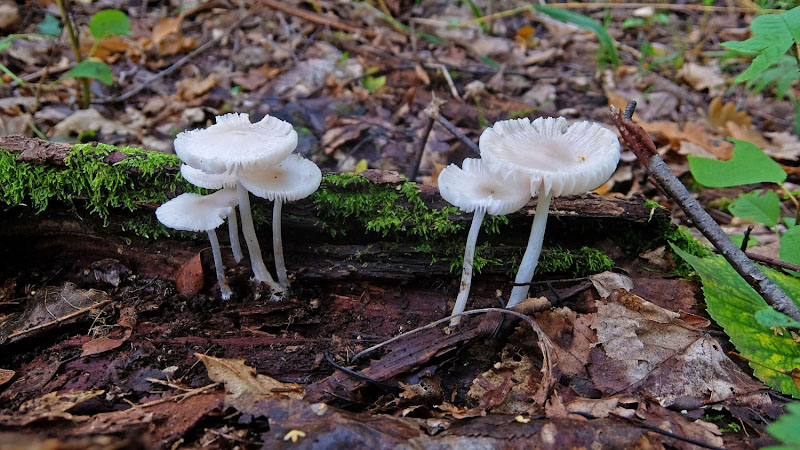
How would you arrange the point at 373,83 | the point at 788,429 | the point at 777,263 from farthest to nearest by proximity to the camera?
1. the point at 373,83
2. the point at 777,263
3. the point at 788,429

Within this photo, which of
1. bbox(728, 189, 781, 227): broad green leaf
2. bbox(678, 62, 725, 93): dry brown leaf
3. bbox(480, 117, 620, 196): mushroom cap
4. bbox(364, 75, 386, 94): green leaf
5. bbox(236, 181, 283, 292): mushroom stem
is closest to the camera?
bbox(480, 117, 620, 196): mushroom cap

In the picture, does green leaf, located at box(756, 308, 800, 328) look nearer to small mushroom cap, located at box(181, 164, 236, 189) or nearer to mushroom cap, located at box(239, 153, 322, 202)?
mushroom cap, located at box(239, 153, 322, 202)

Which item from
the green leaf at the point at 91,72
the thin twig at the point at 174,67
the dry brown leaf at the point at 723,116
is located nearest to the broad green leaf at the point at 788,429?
the green leaf at the point at 91,72

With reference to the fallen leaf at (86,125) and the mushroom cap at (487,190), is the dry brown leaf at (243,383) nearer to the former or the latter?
the mushroom cap at (487,190)

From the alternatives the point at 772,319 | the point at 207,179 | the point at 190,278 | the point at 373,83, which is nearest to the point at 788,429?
the point at 772,319

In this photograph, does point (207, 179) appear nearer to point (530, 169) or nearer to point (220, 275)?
point (220, 275)

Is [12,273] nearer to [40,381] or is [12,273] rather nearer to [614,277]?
[40,381]

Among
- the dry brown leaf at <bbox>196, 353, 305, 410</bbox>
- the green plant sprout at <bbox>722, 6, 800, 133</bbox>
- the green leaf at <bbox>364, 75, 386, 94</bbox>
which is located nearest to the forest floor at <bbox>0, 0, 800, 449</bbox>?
the dry brown leaf at <bbox>196, 353, 305, 410</bbox>
